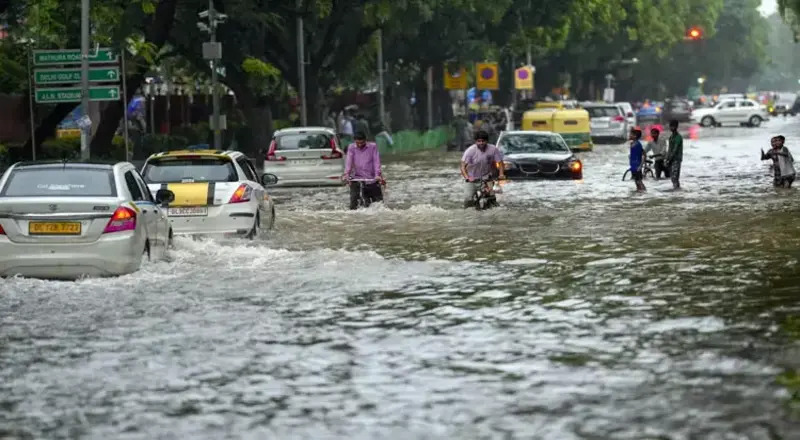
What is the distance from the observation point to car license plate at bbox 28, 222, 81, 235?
52.7 feet

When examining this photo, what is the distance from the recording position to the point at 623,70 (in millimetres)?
126125

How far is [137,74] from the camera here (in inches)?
1610

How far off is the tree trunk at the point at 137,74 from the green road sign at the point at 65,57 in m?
6.86

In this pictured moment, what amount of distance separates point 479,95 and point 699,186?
254ft

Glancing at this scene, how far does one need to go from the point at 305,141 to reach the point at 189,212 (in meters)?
15.5

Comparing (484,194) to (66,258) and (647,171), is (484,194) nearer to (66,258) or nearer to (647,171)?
(647,171)

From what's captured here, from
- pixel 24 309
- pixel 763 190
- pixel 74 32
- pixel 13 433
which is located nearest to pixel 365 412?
pixel 13 433

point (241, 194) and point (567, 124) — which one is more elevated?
point (567, 124)

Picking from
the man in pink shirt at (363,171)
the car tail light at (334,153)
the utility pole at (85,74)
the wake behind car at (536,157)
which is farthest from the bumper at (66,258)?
the car tail light at (334,153)

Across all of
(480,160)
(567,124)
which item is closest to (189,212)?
(480,160)

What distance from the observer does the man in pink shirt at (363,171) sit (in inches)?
1049

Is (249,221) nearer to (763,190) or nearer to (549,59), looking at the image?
(763,190)

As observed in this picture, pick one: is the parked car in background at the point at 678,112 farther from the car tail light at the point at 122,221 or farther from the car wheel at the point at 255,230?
the car tail light at the point at 122,221

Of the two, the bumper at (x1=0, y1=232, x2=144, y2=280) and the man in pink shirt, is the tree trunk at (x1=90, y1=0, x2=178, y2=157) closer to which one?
the man in pink shirt
